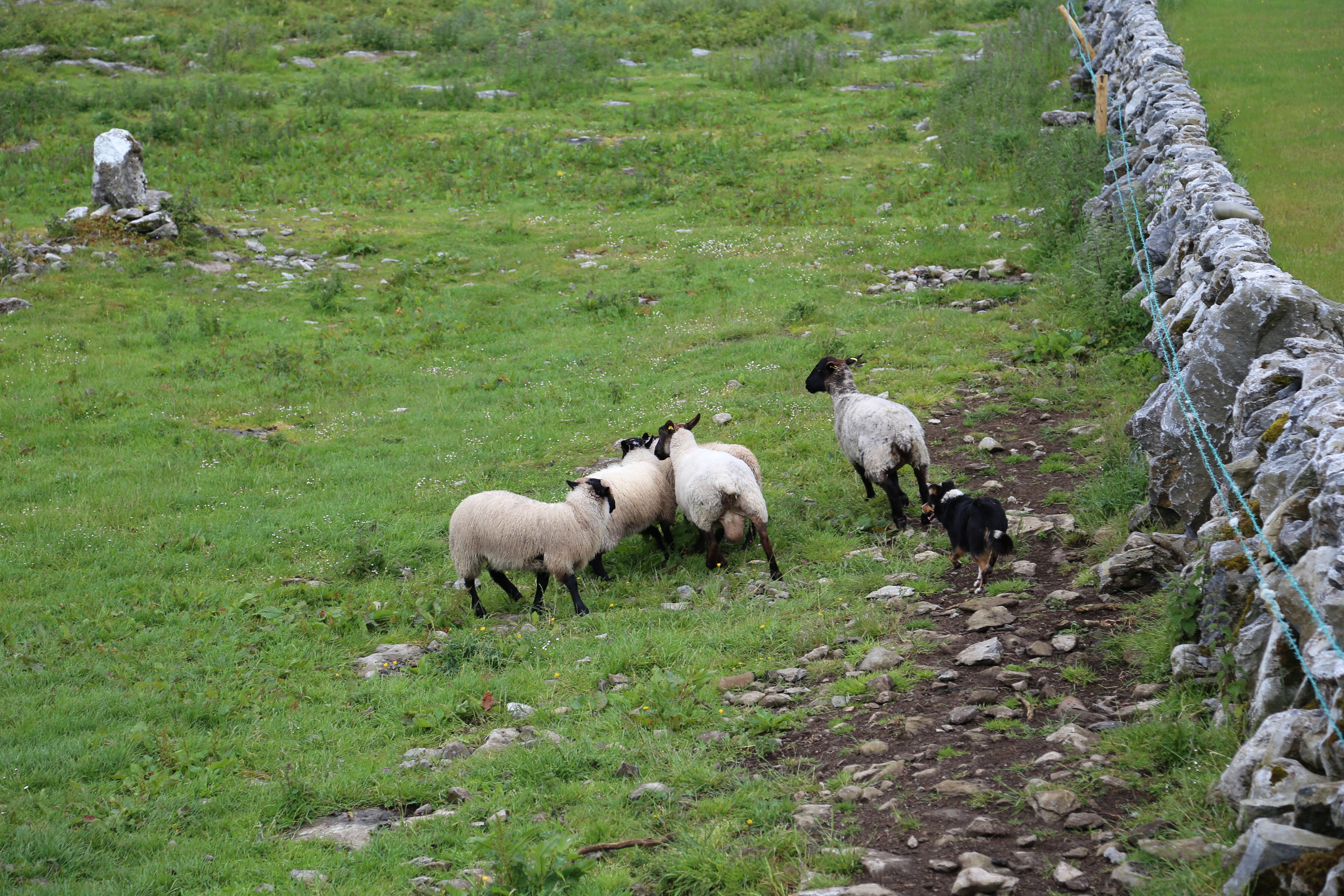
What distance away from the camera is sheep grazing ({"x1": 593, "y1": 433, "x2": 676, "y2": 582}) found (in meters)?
9.67

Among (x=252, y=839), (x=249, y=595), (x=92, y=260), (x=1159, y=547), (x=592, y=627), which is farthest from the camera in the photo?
(x=92, y=260)

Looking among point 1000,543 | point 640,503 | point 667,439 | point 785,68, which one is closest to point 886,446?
point 1000,543

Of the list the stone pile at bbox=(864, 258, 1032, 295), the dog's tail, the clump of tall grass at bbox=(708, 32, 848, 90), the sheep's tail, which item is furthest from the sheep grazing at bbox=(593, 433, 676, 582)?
the clump of tall grass at bbox=(708, 32, 848, 90)

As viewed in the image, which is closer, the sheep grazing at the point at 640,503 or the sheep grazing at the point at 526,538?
the sheep grazing at the point at 526,538

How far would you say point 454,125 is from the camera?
27.4 meters

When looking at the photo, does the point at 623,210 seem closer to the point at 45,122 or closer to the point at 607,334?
the point at 607,334

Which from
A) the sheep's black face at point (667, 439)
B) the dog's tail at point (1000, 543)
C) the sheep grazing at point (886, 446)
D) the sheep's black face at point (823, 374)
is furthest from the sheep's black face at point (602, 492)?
the dog's tail at point (1000, 543)

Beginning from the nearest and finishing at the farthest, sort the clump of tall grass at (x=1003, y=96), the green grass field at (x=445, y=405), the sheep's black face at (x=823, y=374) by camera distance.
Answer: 1. the green grass field at (x=445, y=405)
2. the sheep's black face at (x=823, y=374)
3. the clump of tall grass at (x=1003, y=96)

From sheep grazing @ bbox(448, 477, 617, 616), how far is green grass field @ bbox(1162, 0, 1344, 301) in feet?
21.9

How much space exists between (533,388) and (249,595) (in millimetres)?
6338

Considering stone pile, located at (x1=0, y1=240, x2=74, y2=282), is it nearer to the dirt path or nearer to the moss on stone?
the dirt path

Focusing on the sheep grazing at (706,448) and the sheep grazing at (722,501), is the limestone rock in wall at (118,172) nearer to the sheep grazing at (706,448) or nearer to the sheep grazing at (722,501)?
the sheep grazing at (706,448)

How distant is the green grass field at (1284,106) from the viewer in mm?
10094

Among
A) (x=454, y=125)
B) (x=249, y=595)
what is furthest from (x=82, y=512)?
(x=454, y=125)
